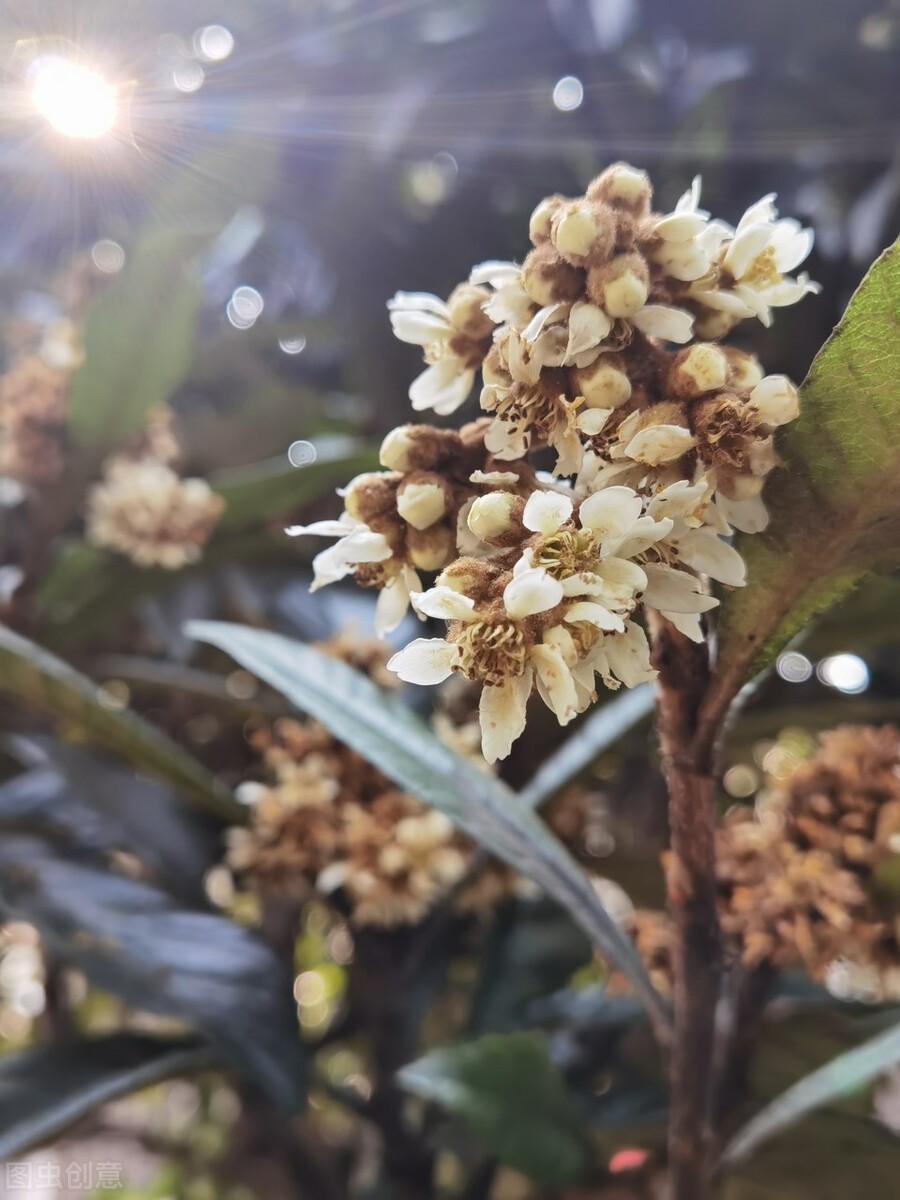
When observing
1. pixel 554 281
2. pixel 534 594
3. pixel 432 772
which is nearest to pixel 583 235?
pixel 554 281

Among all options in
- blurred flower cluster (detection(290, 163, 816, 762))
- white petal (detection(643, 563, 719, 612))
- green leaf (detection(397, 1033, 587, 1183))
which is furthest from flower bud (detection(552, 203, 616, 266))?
green leaf (detection(397, 1033, 587, 1183))

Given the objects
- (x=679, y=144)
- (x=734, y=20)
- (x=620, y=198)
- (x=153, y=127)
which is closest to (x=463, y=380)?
(x=620, y=198)

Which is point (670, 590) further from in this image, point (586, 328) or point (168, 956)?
point (168, 956)

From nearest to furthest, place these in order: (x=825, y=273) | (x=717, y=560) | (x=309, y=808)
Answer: (x=717, y=560) < (x=309, y=808) < (x=825, y=273)

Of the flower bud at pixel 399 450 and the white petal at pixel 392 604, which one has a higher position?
the flower bud at pixel 399 450

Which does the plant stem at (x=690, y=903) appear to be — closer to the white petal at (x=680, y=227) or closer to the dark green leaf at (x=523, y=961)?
the white petal at (x=680, y=227)

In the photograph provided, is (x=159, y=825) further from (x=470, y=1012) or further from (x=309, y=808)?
(x=470, y=1012)

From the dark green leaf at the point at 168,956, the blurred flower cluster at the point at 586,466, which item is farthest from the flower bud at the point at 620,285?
the dark green leaf at the point at 168,956
